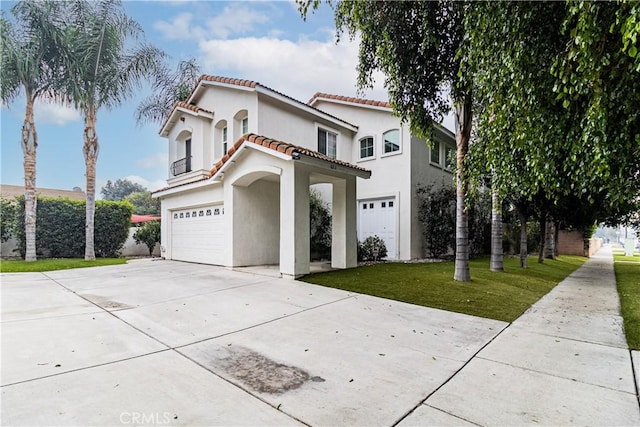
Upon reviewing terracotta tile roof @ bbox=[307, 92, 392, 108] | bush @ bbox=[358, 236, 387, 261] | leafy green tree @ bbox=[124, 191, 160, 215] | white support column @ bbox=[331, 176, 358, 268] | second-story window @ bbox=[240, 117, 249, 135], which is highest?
terracotta tile roof @ bbox=[307, 92, 392, 108]

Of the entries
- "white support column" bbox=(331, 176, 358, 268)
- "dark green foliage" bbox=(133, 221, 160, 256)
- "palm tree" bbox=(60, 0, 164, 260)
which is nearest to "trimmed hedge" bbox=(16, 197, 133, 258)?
"dark green foliage" bbox=(133, 221, 160, 256)

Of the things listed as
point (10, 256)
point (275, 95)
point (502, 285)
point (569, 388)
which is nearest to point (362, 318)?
point (569, 388)

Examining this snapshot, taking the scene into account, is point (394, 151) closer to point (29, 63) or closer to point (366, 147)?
point (366, 147)

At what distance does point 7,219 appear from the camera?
567 inches

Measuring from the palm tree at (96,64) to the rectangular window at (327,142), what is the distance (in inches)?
368

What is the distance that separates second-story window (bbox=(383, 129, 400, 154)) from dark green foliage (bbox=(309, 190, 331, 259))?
409cm

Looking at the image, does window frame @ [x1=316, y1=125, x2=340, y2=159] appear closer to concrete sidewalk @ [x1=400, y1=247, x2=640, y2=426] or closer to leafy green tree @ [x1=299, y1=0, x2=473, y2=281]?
leafy green tree @ [x1=299, y1=0, x2=473, y2=281]

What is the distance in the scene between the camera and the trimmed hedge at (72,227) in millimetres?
14953

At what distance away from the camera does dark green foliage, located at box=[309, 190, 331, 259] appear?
14000 millimetres

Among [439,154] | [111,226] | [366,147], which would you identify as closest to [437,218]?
[439,154]

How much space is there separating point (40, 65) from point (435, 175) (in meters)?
18.3

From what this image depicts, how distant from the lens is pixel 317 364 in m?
3.60

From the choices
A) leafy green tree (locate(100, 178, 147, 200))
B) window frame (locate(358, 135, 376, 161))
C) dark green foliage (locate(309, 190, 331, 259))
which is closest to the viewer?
dark green foliage (locate(309, 190, 331, 259))

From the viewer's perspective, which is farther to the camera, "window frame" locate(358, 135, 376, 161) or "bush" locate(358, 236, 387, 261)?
"window frame" locate(358, 135, 376, 161)
